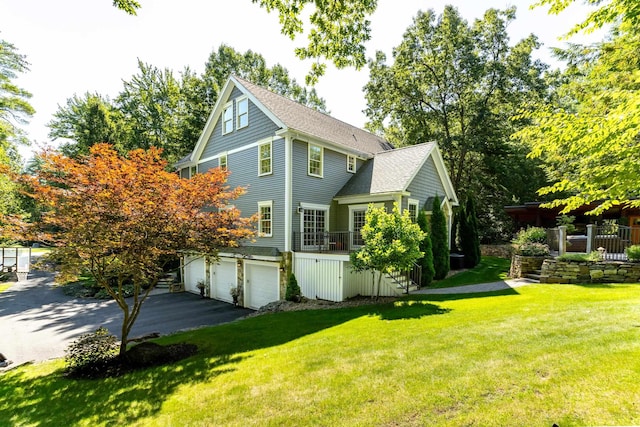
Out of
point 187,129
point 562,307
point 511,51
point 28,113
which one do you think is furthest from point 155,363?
point 511,51

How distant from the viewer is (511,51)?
25.8 m

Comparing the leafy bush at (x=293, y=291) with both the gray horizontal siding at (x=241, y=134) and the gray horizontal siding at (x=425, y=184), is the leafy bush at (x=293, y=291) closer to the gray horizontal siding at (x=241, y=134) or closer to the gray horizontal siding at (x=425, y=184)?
the gray horizontal siding at (x=241, y=134)

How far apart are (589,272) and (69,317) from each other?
22.0m

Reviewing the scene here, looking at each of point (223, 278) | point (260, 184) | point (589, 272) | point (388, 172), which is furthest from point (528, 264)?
point (223, 278)

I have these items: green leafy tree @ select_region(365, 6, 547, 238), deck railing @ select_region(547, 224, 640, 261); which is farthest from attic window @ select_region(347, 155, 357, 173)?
green leafy tree @ select_region(365, 6, 547, 238)

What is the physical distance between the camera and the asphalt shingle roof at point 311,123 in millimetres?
14547

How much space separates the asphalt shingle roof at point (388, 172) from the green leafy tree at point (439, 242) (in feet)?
8.27

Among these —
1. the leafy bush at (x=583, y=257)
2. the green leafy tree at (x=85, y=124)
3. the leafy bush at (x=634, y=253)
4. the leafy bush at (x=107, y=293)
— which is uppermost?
the green leafy tree at (x=85, y=124)

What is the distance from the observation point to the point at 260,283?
15.2 meters

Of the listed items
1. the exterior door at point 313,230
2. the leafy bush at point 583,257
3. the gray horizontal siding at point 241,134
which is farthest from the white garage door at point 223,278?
the leafy bush at point 583,257

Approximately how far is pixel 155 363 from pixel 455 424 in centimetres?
690

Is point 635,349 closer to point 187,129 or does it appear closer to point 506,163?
point 506,163

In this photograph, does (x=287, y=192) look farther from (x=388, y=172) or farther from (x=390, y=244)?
(x=388, y=172)

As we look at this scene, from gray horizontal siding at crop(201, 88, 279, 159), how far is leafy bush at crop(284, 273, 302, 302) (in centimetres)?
710
